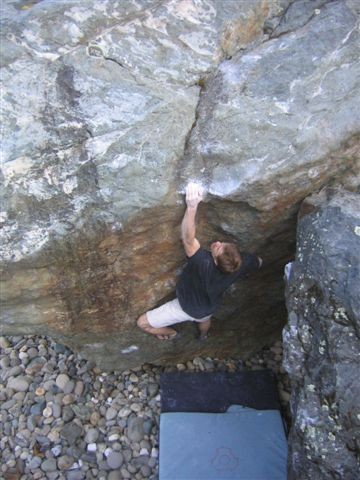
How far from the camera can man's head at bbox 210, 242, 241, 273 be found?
121 inches

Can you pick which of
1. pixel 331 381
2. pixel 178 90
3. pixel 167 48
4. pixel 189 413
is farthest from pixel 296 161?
pixel 189 413

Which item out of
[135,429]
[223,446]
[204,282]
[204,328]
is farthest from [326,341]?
[135,429]

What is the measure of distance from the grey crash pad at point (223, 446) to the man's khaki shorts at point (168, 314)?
73 cm

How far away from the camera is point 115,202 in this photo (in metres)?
2.83

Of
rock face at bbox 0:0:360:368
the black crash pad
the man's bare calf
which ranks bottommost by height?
the black crash pad

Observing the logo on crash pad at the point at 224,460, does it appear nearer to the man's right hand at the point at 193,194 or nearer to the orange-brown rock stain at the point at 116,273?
the orange-brown rock stain at the point at 116,273

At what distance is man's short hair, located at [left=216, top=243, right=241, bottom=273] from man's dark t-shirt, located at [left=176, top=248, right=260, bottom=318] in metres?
0.05

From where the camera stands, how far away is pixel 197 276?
3.21 m

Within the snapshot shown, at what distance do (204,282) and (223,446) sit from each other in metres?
1.20

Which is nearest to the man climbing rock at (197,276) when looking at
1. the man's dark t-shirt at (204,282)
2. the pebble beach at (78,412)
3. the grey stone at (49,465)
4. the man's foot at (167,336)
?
the man's dark t-shirt at (204,282)

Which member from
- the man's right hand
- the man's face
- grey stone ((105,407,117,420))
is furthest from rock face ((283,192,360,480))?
grey stone ((105,407,117,420))

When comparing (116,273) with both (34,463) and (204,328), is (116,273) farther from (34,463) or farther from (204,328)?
(34,463)

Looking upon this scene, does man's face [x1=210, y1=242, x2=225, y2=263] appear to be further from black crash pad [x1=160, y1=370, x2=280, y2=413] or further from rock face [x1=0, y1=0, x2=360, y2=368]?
black crash pad [x1=160, y1=370, x2=280, y2=413]

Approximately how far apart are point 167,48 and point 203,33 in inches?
8.9
